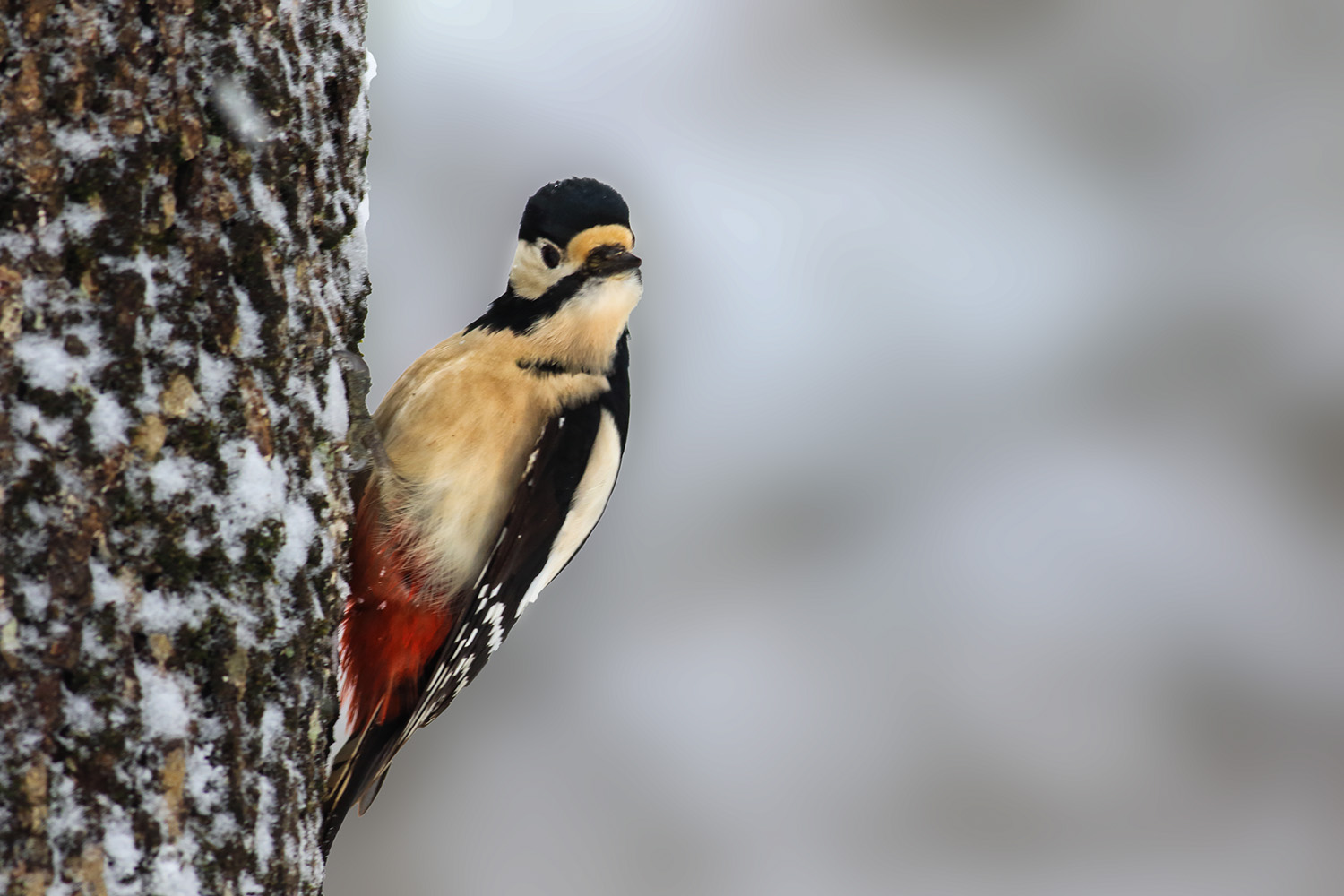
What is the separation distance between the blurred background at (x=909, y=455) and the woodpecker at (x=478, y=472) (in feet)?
7.09

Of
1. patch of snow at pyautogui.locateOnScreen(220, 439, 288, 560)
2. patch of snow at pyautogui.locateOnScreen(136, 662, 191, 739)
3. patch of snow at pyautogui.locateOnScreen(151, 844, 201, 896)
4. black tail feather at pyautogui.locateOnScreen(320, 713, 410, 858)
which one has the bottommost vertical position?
black tail feather at pyautogui.locateOnScreen(320, 713, 410, 858)

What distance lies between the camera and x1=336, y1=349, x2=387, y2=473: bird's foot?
1792mm

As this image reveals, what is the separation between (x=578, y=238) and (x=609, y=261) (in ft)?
0.27

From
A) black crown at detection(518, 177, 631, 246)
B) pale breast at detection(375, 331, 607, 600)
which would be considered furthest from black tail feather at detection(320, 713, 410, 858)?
black crown at detection(518, 177, 631, 246)

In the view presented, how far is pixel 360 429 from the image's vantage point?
1.95 metres

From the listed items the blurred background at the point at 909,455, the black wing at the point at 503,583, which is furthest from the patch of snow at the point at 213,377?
the blurred background at the point at 909,455

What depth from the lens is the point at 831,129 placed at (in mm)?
5461

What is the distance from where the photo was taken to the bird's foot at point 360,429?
70.6 inches

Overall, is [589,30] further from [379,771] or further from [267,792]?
[267,792]

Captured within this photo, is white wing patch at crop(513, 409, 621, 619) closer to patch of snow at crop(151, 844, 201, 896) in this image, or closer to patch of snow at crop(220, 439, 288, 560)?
patch of snow at crop(220, 439, 288, 560)

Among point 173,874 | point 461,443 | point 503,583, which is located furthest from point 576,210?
point 173,874

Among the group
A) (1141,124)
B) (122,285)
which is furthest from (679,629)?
(122,285)

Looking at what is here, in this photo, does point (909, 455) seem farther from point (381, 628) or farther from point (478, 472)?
point (381, 628)

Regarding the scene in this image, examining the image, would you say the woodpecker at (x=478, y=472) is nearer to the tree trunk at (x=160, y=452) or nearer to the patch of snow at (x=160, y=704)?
the tree trunk at (x=160, y=452)
